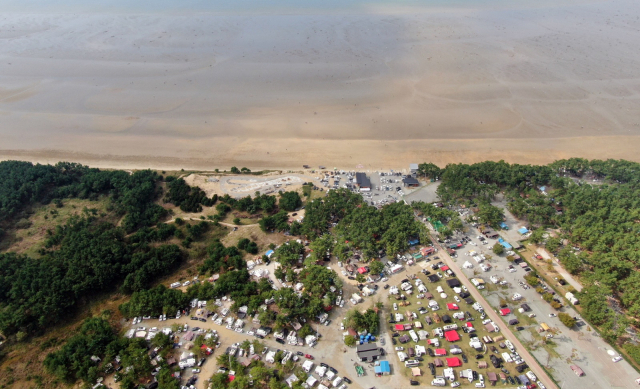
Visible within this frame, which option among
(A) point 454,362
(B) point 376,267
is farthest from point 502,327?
(B) point 376,267

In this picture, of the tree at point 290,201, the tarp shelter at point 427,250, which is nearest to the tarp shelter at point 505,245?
the tarp shelter at point 427,250

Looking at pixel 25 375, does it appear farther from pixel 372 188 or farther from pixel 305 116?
pixel 305 116

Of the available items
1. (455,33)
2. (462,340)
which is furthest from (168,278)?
(455,33)

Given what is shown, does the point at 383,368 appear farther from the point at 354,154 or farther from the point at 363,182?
the point at 354,154

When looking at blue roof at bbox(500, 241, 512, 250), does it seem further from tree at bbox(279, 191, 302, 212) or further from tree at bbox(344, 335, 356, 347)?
tree at bbox(279, 191, 302, 212)

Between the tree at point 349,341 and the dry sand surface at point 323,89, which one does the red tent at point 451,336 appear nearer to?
the tree at point 349,341

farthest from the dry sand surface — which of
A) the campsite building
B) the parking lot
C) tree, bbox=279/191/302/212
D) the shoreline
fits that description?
the parking lot

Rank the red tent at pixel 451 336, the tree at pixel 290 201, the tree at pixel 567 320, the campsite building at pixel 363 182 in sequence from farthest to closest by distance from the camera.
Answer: the campsite building at pixel 363 182
the tree at pixel 290 201
the tree at pixel 567 320
the red tent at pixel 451 336
